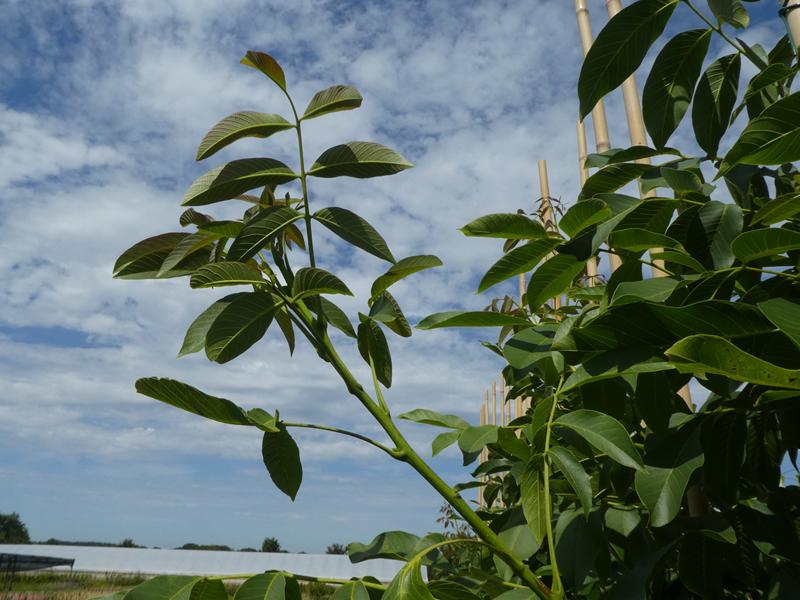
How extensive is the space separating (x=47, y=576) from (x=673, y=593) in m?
15.3

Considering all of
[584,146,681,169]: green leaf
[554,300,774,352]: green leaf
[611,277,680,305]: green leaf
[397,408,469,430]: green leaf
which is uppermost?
[584,146,681,169]: green leaf

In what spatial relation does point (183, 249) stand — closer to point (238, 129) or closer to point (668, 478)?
point (238, 129)

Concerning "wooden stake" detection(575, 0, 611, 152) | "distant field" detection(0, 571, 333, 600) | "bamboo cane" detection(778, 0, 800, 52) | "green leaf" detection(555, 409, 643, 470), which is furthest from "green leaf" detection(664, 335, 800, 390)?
"distant field" detection(0, 571, 333, 600)

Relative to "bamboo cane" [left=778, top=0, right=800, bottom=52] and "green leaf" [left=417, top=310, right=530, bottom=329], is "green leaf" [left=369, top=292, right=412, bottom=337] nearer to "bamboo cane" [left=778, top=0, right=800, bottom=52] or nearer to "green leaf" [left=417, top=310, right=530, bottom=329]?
"green leaf" [left=417, top=310, right=530, bottom=329]

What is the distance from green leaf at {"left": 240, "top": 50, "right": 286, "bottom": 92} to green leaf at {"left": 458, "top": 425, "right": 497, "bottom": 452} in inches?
16.6

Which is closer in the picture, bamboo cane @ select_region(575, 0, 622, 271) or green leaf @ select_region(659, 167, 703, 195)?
green leaf @ select_region(659, 167, 703, 195)

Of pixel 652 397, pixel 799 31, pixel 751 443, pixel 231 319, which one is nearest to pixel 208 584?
pixel 231 319

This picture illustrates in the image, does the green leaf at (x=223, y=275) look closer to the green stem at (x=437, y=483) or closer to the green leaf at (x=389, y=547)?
the green stem at (x=437, y=483)

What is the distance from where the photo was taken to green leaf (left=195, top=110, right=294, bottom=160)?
625 mm

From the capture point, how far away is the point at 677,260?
0.56 m

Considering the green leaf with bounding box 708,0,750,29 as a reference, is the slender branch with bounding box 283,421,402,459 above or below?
below

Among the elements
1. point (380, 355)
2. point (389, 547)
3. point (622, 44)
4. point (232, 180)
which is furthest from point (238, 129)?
point (389, 547)

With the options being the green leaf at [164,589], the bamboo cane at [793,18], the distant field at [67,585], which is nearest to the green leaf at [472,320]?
the green leaf at [164,589]

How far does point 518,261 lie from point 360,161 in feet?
0.63
